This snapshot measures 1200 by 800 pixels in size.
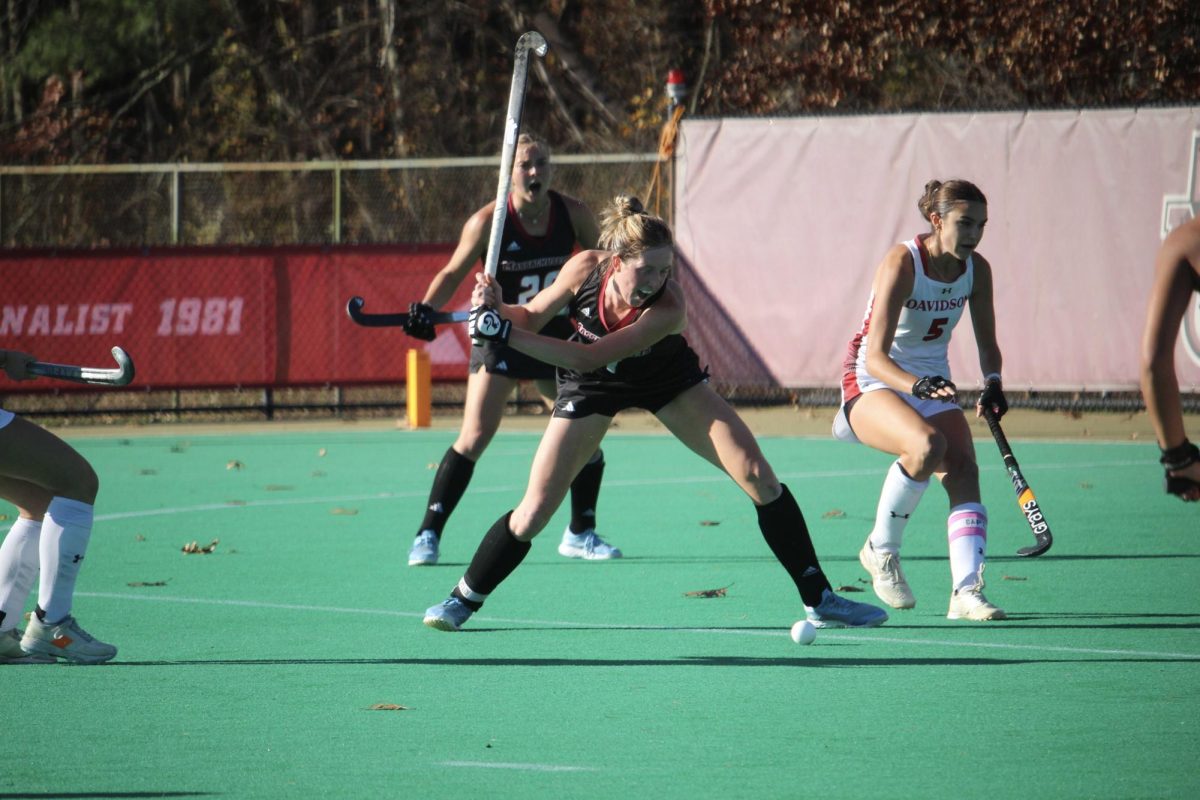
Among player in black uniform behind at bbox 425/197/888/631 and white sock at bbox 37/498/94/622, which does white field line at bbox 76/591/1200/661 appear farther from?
white sock at bbox 37/498/94/622

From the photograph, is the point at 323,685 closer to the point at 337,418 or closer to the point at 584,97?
the point at 337,418

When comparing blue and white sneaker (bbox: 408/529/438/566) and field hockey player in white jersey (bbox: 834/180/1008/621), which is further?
blue and white sneaker (bbox: 408/529/438/566)

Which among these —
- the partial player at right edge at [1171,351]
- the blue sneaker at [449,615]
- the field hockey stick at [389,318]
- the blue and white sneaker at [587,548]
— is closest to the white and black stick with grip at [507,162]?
the field hockey stick at [389,318]

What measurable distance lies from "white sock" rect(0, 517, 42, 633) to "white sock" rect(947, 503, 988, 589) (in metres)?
3.61

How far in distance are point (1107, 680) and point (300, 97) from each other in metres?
25.6

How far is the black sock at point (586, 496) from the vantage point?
32.1 feet

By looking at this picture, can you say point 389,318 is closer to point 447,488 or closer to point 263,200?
point 447,488

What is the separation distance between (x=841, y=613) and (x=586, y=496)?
2718mm

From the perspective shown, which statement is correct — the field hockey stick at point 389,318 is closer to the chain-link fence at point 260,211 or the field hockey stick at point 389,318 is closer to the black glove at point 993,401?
the black glove at point 993,401

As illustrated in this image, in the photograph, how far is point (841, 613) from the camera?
24.0 ft

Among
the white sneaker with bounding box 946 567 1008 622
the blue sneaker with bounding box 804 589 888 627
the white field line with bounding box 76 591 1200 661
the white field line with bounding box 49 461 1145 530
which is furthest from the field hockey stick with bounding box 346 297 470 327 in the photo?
the white field line with bounding box 49 461 1145 530

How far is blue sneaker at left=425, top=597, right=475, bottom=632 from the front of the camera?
7.27m

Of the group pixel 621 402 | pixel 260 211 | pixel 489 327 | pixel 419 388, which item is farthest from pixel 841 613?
pixel 260 211

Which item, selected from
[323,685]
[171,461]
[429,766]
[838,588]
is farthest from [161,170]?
[429,766]
